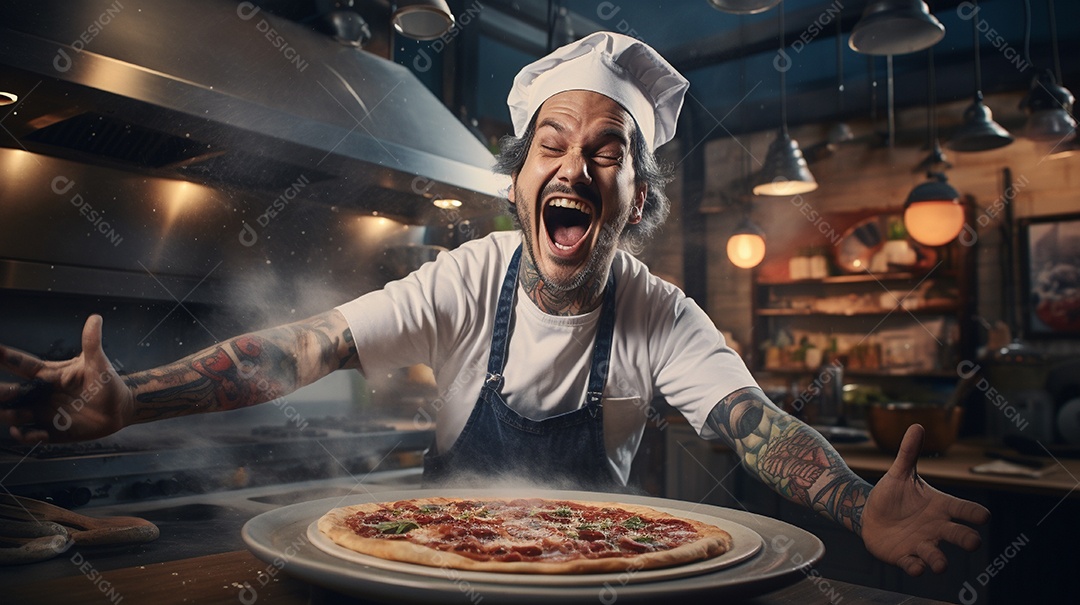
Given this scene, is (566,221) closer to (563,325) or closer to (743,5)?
(563,325)

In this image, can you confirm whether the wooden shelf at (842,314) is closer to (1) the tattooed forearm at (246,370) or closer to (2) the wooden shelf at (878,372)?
(2) the wooden shelf at (878,372)

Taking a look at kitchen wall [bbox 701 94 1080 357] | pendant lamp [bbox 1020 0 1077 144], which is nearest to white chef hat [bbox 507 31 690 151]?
pendant lamp [bbox 1020 0 1077 144]

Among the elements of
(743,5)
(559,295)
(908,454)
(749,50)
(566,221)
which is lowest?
(908,454)

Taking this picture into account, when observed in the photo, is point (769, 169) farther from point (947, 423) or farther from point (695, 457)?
point (947, 423)

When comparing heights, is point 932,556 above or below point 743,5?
below

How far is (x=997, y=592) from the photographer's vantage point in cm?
223

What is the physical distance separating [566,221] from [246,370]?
697mm

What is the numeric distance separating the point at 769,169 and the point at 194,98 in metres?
2.95

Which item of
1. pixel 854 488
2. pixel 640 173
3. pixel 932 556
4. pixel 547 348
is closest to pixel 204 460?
pixel 547 348

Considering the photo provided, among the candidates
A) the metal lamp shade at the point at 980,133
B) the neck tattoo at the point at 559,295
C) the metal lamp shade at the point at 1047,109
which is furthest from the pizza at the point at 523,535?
the metal lamp shade at the point at 1047,109

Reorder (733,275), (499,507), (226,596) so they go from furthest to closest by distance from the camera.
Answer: (733,275) < (499,507) < (226,596)

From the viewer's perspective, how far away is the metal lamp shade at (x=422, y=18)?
1981 millimetres

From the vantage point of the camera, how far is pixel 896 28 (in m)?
2.57

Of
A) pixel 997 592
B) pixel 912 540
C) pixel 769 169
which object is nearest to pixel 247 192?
pixel 912 540
